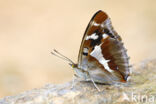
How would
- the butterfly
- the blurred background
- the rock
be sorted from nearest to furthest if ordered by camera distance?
the rock, the butterfly, the blurred background

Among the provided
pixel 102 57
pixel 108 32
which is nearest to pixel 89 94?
pixel 102 57

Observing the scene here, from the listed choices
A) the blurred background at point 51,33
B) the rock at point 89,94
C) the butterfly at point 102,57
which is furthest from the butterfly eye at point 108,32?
the blurred background at point 51,33

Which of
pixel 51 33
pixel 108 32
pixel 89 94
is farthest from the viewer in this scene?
pixel 51 33

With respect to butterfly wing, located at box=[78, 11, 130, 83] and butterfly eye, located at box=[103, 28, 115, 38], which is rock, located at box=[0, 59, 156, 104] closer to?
butterfly wing, located at box=[78, 11, 130, 83]

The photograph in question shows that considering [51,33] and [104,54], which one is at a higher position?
[51,33]

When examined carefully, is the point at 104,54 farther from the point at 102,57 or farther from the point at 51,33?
the point at 51,33

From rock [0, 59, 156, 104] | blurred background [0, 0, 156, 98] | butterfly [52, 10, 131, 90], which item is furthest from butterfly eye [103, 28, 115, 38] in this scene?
blurred background [0, 0, 156, 98]

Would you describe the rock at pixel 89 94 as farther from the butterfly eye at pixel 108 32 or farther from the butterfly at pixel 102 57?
the butterfly eye at pixel 108 32
